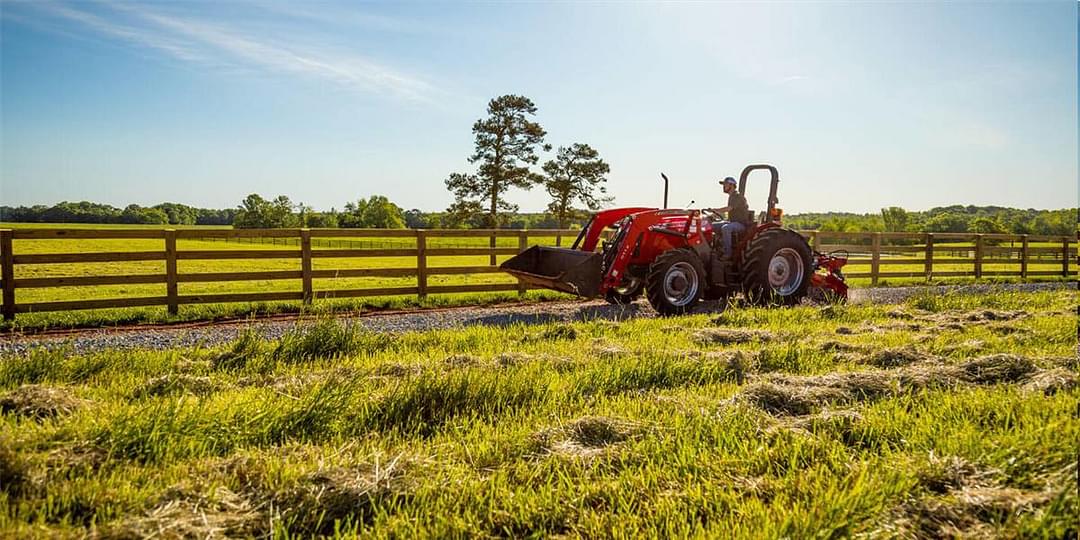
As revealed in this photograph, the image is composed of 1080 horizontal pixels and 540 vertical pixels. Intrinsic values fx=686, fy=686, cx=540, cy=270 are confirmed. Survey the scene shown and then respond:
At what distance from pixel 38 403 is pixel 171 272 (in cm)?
671

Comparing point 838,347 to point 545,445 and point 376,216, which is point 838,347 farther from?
point 376,216

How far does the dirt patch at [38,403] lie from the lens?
3.55m

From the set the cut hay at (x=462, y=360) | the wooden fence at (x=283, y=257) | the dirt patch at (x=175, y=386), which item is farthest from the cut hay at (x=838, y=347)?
the dirt patch at (x=175, y=386)

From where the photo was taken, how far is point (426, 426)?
3.59 meters

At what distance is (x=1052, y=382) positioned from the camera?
4172 millimetres

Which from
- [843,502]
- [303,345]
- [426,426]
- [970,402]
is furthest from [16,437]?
[970,402]

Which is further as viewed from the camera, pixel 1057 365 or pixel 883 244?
pixel 883 244

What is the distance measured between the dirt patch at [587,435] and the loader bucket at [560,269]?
17.7 ft

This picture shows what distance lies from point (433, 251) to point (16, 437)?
29.0 feet

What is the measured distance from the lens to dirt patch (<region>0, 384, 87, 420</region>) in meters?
3.55

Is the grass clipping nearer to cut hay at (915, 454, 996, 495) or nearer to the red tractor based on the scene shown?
cut hay at (915, 454, 996, 495)

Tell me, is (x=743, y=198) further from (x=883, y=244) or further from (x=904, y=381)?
(x=883, y=244)

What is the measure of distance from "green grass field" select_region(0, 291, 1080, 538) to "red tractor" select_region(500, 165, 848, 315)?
3.74 m

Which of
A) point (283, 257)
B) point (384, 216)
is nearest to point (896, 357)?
point (283, 257)
